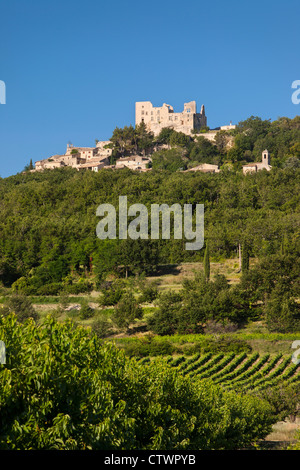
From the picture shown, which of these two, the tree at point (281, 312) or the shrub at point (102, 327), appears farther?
the shrub at point (102, 327)

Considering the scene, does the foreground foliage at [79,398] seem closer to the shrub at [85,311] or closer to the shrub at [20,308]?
the shrub at [20,308]

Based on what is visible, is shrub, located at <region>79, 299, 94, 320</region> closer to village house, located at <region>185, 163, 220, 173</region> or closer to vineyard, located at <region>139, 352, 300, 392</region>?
vineyard, located at <region>139, 352, 300, 392</region>

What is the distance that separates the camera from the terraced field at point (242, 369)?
88.3ft

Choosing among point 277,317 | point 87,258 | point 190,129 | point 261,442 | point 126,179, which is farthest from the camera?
point 190,129

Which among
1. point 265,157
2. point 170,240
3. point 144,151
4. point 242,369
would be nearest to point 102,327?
point 242,369

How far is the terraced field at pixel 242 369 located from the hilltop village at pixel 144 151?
47851 mm

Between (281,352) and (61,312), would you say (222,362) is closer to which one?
(281,352)

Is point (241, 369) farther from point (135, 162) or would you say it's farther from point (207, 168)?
point (135, 162)

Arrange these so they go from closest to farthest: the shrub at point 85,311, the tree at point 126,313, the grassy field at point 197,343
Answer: the grassy field at point 197,343 < the tree at point 126,313 < the shrub at point 85,311

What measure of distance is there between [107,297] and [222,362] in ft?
44.5

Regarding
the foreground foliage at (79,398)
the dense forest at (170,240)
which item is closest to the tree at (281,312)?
the dense forest at (170,240)

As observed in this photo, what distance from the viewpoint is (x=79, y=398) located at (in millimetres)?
9414

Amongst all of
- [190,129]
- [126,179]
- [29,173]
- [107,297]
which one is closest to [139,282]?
[107,297]

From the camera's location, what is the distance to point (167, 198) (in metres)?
61.5
